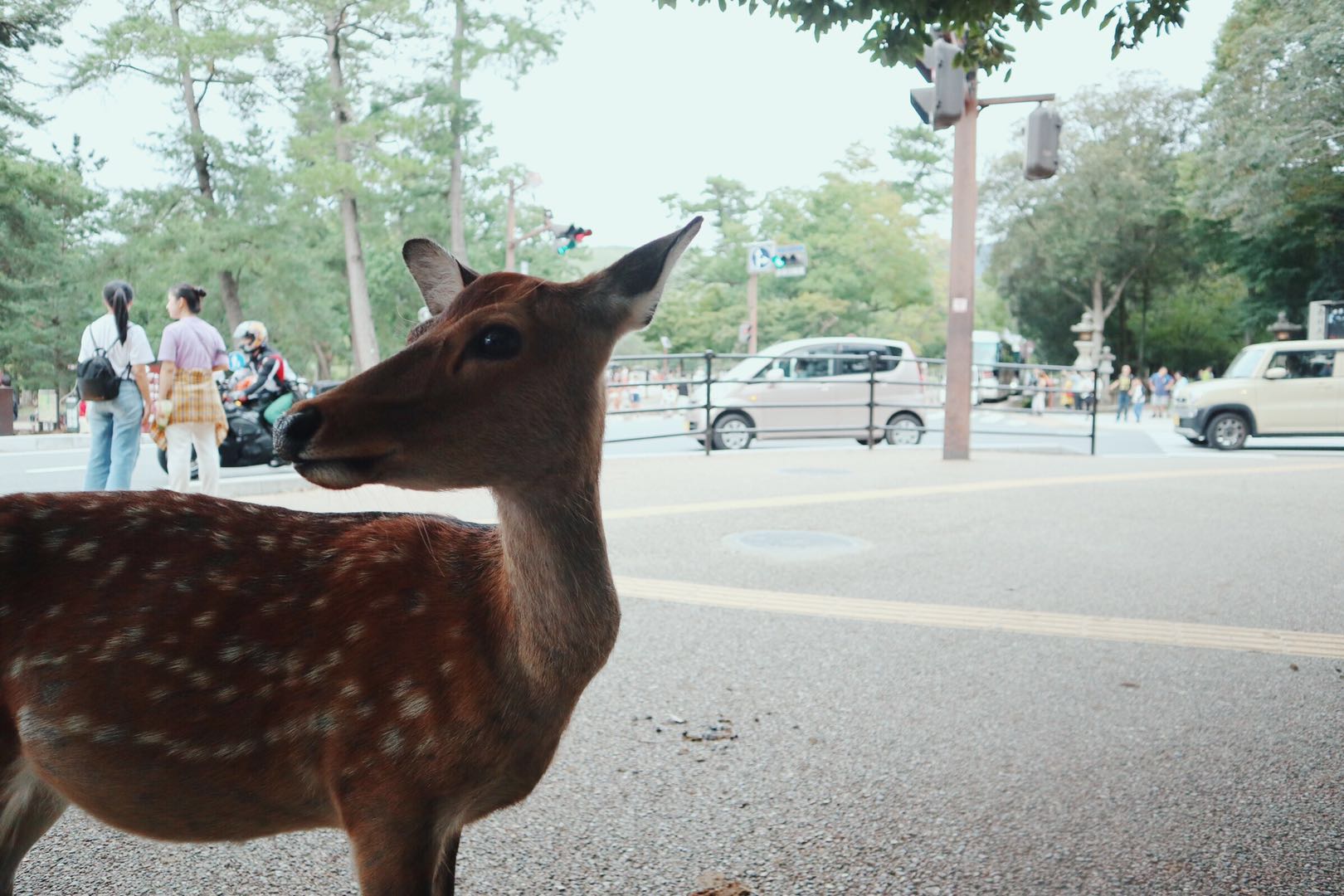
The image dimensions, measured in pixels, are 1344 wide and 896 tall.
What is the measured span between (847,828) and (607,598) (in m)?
1.26

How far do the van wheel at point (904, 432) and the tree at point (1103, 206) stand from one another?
74.7ft

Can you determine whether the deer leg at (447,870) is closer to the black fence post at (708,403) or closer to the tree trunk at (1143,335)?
the black fence post at (708,403)

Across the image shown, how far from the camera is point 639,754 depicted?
2.95 metres

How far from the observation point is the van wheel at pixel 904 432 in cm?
1414

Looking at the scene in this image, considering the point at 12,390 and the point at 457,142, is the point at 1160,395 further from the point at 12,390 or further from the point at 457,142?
the point at 12,390

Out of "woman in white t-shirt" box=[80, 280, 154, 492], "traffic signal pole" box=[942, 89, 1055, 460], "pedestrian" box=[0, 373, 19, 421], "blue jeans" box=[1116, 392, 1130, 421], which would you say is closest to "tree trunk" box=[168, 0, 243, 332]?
"pedestrian" box=[0, 373, 19, 421]

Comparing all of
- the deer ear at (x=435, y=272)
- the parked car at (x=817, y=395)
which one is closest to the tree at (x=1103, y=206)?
the parked car at (x=817, y=395)

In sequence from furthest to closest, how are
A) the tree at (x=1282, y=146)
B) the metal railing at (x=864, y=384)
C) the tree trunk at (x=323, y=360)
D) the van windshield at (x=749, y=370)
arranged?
the tree trunk at (x=323, y=360) < the van windshield at (x=749, y=370) < the metal railing at (x=864, y=384) < the tree at (x=1282, y=146)

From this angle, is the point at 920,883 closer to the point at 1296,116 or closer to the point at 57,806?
the point at 57,806

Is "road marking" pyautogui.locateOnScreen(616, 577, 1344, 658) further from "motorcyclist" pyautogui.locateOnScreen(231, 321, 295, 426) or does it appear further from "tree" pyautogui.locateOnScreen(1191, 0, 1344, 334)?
"tree" pyautogui.locateOnScreen(1191, 0, 1344, 334)

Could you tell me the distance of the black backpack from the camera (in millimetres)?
5441

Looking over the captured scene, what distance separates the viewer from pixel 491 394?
1.41 m

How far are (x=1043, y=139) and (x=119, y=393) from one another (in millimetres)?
8462

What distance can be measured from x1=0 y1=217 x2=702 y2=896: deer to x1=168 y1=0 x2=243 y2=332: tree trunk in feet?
50.4
